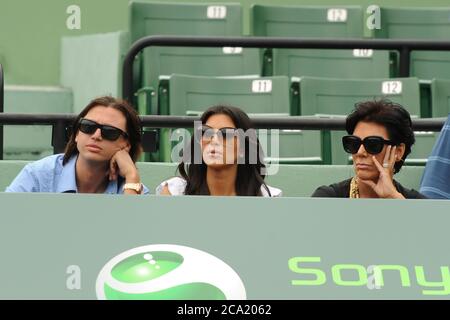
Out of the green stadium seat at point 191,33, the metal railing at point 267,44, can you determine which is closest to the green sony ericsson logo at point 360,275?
the metal railing at point 267,44

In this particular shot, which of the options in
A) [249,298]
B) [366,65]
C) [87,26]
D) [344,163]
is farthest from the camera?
[87,26]

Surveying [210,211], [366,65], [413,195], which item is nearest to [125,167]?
[413,195]

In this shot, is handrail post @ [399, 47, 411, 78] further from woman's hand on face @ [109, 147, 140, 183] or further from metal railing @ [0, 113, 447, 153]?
woman's hand on face @ [109, 147, 140, 183]

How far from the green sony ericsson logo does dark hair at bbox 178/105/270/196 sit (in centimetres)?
165

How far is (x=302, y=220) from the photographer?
7.61 feet

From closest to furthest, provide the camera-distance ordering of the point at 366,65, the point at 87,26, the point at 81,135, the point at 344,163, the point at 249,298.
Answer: the point at 249,298 < the point at 81,135 < the point at 344,163 < the point at 366,65 < the point at 87,26

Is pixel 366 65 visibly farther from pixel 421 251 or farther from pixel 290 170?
pixel 421 251

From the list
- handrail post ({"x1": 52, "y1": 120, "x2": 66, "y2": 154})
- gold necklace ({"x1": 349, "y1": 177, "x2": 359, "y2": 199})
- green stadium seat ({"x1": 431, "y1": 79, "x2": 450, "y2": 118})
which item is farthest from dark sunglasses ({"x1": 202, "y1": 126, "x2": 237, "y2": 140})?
green stadium seat ({"x1": 431, "y1": 79, "x2": 450, "y2": 118})

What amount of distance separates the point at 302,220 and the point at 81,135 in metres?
1.66

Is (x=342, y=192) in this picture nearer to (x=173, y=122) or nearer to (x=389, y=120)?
(x=389, y=120)

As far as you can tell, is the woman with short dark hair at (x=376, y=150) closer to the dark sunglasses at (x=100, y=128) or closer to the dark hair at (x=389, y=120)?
the dark hair at (x=389, y=120)

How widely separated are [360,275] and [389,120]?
1.80m

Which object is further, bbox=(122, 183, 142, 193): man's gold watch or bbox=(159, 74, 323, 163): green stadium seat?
bbox=(159, 74, 323, 163): green stadium seat

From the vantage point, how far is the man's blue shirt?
3.93 meters
